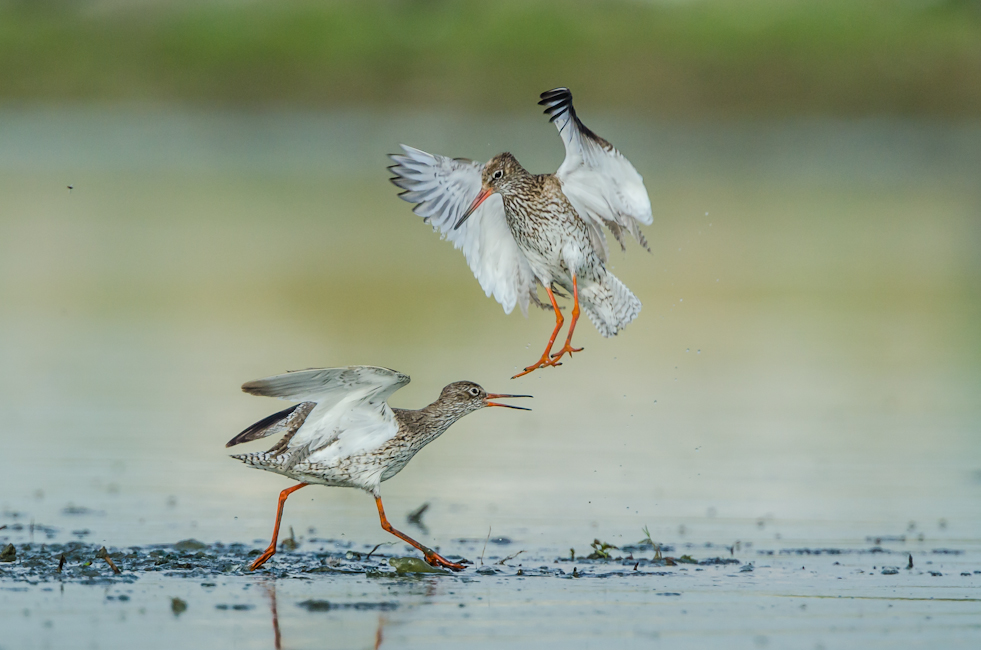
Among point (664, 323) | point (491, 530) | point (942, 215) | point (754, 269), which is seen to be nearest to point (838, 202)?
point (942, 215)

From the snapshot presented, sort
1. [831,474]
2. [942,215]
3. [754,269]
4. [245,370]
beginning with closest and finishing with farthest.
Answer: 1. [831,474]
2. [245,370]
3. [754,269]
4. [942,215]

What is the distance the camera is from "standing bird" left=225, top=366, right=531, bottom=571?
27.4ft

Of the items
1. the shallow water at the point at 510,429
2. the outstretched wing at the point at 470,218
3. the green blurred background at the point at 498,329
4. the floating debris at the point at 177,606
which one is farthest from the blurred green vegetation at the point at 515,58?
the floating debris at the point at 177,606

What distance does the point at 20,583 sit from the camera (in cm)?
771

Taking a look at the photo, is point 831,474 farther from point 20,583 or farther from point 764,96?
point 764,96

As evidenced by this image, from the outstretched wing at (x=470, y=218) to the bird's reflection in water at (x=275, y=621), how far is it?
2.61 metres

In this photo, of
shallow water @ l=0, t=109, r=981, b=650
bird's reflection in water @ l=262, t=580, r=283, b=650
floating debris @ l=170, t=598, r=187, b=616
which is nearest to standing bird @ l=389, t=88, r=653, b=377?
shallow water @ l=0, t=109, r=981, b=650

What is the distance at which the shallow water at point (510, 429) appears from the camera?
24.8 feet

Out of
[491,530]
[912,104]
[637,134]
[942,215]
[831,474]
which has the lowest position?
[491,530]

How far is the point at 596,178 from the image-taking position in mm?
9109

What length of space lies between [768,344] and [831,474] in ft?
15.4

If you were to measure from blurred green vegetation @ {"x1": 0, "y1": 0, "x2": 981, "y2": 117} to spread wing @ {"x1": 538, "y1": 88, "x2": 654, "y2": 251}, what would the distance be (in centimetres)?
3889

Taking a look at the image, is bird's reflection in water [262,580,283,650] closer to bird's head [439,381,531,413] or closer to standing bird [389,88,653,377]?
bird's head [439,381,531,413]

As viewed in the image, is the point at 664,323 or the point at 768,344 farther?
the point at 664,323
